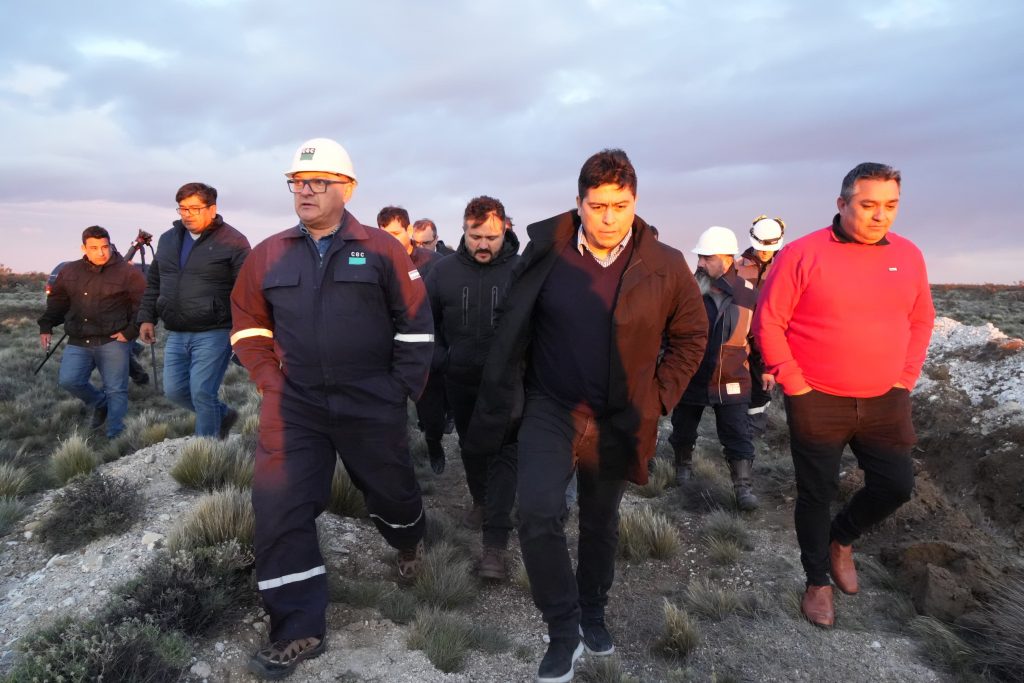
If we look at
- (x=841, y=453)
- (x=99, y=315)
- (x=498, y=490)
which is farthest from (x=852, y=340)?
(x=99, y=315)

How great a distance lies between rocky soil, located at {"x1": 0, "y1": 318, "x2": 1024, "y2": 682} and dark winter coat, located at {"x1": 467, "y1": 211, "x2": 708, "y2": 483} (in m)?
1.34

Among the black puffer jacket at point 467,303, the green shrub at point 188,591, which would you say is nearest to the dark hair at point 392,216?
the black puffer jacket at point 467,303

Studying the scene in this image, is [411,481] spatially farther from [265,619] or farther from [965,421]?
[965,421]

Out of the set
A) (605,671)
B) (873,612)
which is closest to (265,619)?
(605,671)

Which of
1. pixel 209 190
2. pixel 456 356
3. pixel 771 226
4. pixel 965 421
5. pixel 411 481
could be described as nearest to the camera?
pixel 411 481

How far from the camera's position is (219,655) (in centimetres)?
354

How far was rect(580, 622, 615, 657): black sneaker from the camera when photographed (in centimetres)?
371

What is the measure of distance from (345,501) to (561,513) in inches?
116

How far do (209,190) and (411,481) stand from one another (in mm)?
3792

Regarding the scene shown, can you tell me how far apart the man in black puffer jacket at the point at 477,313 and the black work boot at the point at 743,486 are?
259cm

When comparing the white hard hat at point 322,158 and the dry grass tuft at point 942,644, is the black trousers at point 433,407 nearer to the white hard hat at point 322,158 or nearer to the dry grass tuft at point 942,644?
the white hard hat at point 322,158

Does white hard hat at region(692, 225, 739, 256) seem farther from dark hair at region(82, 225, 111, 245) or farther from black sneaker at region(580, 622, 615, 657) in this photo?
Answer: dark hair at region(82, 225, 111, 245)

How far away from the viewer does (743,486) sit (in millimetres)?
6387

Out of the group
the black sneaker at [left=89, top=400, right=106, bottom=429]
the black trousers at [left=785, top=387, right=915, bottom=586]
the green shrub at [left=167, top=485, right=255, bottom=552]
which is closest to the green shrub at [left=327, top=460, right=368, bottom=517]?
the green shrub at [left=167, top=485, right=255, bottom=552]
